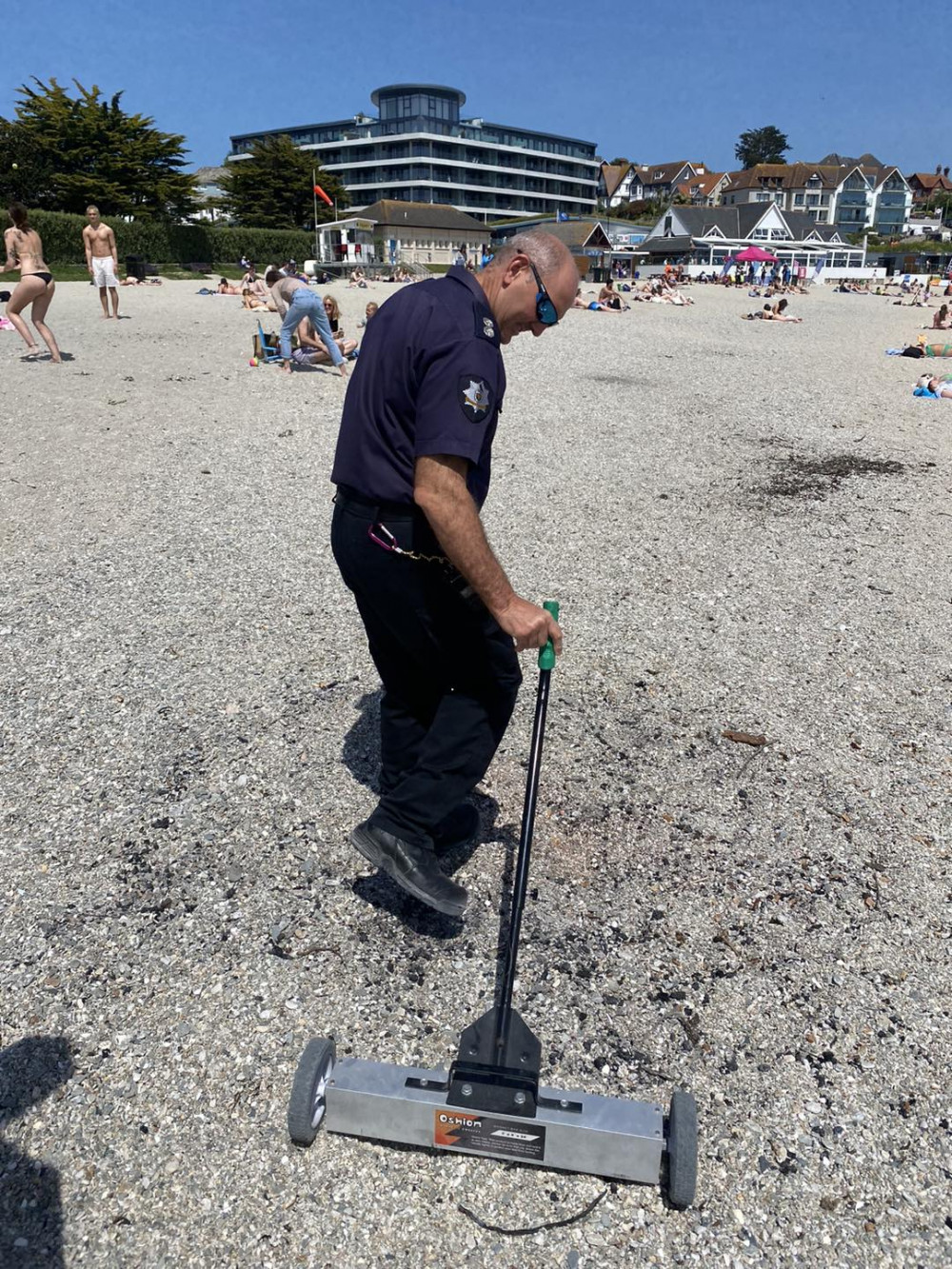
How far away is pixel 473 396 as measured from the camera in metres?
2.35

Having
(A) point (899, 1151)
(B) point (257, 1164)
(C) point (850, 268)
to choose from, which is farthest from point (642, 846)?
(C) point (850, 268)

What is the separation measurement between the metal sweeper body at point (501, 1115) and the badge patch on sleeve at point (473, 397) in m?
1.68

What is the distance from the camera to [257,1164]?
2209 millimetres

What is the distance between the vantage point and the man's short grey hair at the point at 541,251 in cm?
258

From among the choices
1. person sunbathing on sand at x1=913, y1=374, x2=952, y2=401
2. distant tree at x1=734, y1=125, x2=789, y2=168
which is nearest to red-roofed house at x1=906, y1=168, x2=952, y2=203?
distant tree at x1=734, y1=125, x2=789, y2=168

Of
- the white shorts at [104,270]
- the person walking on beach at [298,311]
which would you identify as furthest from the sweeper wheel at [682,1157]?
the white shorts at [104,270]

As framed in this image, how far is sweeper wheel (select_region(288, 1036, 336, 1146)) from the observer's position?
220cm

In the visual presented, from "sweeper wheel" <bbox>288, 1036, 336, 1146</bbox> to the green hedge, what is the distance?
43700mm

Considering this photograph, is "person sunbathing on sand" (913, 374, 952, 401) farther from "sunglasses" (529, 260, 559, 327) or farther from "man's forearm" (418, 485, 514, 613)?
"man's forearm" (418, 485, 514, 613)

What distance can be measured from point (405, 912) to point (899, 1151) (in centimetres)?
166

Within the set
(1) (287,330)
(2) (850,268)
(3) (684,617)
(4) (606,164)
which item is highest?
(4) (606,164)

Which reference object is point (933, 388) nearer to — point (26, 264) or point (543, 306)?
point (543, 306)

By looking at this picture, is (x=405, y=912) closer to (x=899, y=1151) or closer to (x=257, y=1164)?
(x=257, y=1164)

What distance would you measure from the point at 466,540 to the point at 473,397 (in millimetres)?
398
